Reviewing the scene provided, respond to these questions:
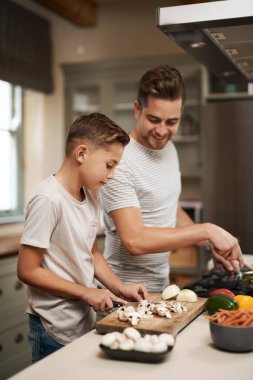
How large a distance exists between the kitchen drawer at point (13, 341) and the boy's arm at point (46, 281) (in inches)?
76.4

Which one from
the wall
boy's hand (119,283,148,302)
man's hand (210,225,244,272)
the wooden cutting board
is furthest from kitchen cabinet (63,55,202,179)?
the wooden cutting board

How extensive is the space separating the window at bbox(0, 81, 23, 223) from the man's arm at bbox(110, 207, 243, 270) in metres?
2.92

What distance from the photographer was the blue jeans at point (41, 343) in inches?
59.3

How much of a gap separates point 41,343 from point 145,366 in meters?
0.53

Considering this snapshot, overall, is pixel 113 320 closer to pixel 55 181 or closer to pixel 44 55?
pixel 55 181

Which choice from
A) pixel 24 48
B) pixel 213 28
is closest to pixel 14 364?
pixel 213 28

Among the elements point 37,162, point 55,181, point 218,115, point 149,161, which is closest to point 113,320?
point 55,181

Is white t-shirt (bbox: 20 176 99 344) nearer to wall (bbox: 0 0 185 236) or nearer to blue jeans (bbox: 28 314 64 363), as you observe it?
blue jeans (bbox: 28 314 64 363)

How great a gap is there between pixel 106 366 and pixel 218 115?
2848 millimetres

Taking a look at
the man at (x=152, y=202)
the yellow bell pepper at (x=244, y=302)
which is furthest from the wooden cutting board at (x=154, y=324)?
the man at (x=152, y=202)

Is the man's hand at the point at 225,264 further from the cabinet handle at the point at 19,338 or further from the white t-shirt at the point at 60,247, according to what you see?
the cabinet handle at the point at 19,338

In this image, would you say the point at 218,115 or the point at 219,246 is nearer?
the point at 219,246

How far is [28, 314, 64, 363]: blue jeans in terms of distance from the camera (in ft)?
4.94

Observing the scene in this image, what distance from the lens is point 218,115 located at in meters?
3.68
